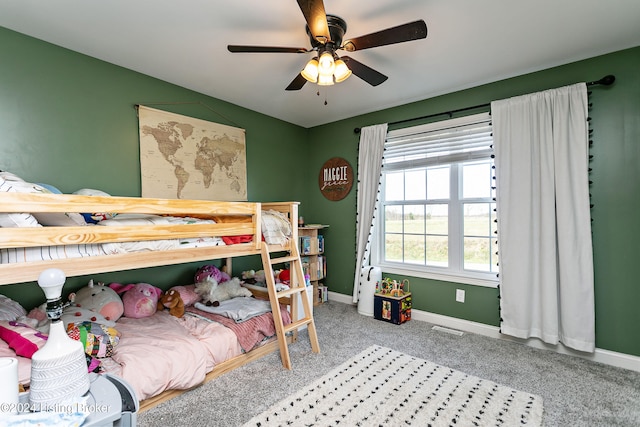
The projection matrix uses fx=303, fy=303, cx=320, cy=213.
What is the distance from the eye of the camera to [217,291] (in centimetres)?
284

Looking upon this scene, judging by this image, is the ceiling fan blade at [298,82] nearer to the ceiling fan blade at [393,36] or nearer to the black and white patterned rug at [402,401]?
the ceiling fan blade at [393,36]

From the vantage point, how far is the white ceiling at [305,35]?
1898mm

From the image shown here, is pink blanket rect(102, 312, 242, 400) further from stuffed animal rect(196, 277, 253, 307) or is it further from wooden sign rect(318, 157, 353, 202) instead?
wooden sign rect(318, 157, 353, 202)

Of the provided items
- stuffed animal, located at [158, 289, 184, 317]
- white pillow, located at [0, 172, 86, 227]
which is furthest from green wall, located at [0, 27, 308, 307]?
white pillow, located at [0, 172, 86, 227]

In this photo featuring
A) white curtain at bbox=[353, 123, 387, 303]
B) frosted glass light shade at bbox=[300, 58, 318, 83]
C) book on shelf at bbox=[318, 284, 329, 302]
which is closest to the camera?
frosted glass light shade at bbox=[300, 58, 318, 83]

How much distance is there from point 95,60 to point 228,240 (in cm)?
191

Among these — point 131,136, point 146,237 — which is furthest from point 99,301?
point 131,136

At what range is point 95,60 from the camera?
Result: 8.23 ft

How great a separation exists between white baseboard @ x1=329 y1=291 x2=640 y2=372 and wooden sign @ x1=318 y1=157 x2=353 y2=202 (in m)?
1.38

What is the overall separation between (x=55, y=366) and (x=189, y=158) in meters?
2.37

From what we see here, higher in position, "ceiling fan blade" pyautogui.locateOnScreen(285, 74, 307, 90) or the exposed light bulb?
"ceiling fan blade" pyautogui.locateOnScreen(285, 74, 307, 90)

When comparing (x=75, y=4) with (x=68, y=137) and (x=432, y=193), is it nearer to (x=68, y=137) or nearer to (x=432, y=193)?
(x=68, y=137)

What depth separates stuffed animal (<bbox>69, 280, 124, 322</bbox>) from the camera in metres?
2.24

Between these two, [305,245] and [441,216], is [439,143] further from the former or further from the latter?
[305,245]
